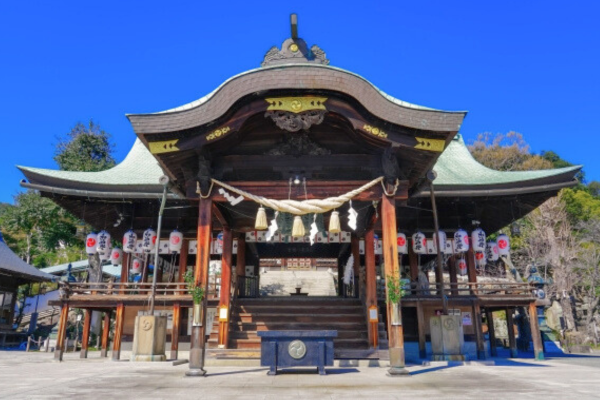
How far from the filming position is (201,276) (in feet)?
32.8

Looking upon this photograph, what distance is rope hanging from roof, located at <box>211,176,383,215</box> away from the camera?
33.2ft

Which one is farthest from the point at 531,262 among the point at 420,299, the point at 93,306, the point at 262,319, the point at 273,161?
the point at 93,306

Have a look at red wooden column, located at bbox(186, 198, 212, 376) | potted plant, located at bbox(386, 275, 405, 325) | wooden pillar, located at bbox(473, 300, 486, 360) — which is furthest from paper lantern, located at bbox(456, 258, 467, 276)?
red wooden column, located at bbox(186, 198, 212, 376)

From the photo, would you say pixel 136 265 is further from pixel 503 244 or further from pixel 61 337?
pixel 503 244

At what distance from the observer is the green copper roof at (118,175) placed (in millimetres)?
15164

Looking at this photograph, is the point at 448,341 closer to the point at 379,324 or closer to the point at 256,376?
the point at 379,324

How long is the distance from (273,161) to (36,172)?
9.95 meters

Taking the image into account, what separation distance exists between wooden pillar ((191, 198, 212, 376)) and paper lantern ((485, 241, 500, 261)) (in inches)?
534

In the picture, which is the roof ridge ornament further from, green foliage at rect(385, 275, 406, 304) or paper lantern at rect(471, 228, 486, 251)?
paper lantern at rect(471, 228, 486, 251)

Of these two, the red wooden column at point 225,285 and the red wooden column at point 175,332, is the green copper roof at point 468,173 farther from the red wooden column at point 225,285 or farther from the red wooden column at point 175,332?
the red wooden column at point 175,332

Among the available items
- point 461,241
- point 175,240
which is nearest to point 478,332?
point 461,241

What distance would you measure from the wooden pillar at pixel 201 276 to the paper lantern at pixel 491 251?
44.5ft

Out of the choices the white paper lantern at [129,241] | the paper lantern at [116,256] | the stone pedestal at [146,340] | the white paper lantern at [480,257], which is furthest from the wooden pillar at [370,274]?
the paper lantern at [116,256]

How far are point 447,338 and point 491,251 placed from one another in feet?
25.6
